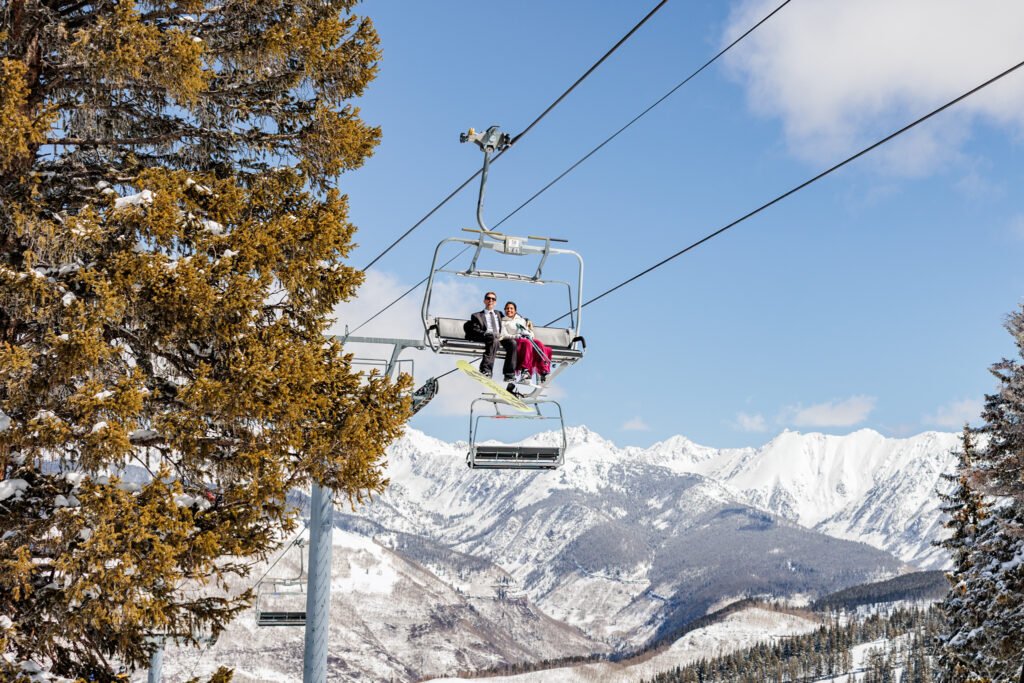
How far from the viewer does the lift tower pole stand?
12.4m

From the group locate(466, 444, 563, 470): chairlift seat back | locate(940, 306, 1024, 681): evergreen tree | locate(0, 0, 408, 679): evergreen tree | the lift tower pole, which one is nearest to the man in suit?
locate(466, 444, 563, 470): chairlift seat back

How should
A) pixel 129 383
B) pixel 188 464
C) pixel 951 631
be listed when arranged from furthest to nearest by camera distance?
1. pixel 951 631
2. pixel 188 464
3. pixel 129 383

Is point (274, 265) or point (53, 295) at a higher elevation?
point (274, 265)

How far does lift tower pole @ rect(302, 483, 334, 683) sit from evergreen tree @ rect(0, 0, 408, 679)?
5.12 meters

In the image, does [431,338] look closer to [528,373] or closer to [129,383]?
[528,373]

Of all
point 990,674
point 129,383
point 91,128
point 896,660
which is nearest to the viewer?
point 129,383

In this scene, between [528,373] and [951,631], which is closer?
[528,373]

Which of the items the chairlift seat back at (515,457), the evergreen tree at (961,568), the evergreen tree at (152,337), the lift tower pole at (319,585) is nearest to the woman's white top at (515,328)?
the chairlift seat back at (515,457)

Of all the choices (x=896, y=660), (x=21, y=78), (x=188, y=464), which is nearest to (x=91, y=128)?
(x=21, y=78)

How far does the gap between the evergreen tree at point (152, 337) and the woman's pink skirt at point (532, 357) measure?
566 centimetres

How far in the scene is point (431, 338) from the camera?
522 inches

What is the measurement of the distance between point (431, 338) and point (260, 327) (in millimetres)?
5820

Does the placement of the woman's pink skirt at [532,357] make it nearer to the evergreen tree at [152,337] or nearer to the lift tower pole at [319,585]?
the lift tower pole at [319,585]

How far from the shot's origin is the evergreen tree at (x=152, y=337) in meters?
6.72
